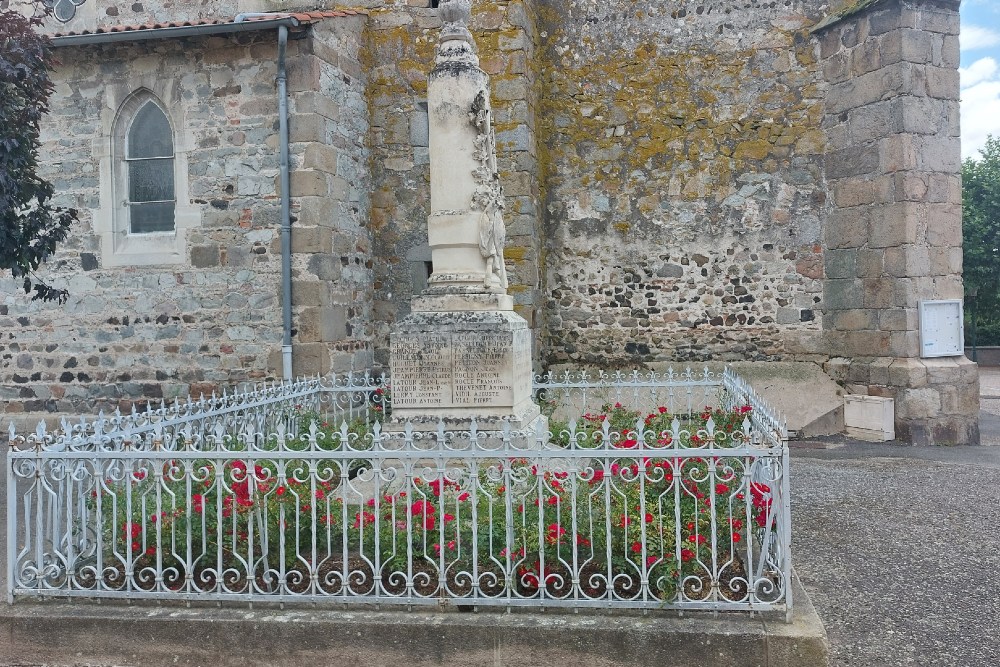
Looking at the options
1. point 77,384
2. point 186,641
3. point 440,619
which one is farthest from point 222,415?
point 77,384

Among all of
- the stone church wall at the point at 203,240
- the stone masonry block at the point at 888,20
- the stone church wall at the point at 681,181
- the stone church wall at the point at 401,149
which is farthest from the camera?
the stone church wall at the point at 681,181

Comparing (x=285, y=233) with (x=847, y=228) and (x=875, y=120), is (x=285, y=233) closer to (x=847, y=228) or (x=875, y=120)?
(x=847, y=228)

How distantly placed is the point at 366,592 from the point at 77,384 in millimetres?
7440

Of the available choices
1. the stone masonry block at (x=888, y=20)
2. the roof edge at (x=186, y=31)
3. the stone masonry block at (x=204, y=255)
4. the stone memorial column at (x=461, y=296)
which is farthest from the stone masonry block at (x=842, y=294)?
the stone masonry block at (x=204, y=255)

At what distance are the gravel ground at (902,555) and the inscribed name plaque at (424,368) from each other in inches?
99.5

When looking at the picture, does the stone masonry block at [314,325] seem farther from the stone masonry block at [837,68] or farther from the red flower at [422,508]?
the stone masonry block at [837,68]

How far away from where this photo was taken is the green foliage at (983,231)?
75.0 feet

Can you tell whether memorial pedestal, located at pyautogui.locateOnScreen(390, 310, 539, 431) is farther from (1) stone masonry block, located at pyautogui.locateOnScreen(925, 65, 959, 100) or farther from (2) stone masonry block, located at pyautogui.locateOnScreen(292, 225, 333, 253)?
(1) stone masonry block, located at pyautogui.locateOnScreen(925, 65, 959, 100)

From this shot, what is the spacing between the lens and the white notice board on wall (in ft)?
31.7

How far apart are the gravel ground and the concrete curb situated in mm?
526

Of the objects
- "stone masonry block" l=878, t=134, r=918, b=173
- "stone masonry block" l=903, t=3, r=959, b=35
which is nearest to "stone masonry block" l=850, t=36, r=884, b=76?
"stone masonry block" l=903, t=3, r=959, b=35

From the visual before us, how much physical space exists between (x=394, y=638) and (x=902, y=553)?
3438mm

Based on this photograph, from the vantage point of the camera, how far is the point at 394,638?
12.2 ft

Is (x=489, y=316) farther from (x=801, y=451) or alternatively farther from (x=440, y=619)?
(x=801, y=451)
